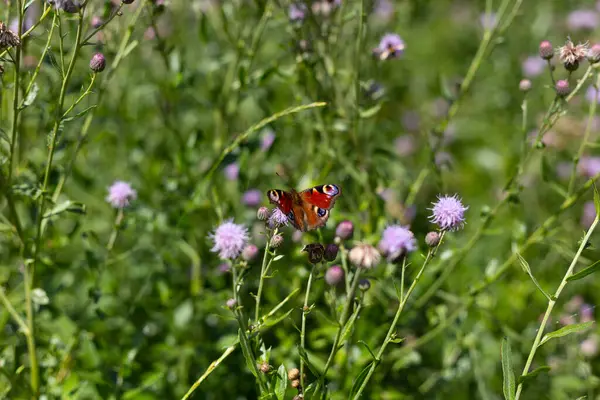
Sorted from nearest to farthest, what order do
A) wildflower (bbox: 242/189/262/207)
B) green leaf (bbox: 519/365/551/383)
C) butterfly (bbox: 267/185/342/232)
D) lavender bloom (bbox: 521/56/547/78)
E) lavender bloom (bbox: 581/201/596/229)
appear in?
Answer: green leaf (bbox: 519/365/551/383) < butterfly (bbox: 267/185/342/232) < wildflower (bbox: 242/189/262/207) < lavender bloom (bbox: 581/201/596/229) < lavender bloom (bbox: 521/56/547/78)

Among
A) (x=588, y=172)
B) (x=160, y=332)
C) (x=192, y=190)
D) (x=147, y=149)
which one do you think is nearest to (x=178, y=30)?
(x=147, y=149)

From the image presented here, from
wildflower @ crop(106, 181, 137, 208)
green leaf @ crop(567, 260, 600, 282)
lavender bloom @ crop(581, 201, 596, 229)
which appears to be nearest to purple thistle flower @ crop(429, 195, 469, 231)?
green leaf @ crop(567, 260, 600, 282)

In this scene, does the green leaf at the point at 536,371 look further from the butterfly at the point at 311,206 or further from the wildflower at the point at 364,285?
the butterfly at the point at 311,206

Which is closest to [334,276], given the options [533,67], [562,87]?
[562,87]

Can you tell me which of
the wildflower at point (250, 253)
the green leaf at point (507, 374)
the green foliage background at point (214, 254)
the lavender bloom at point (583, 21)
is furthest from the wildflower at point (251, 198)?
the lavender bloom at point (583, 21)

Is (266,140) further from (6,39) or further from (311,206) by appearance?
(6,39)

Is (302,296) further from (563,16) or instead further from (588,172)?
(563,16)

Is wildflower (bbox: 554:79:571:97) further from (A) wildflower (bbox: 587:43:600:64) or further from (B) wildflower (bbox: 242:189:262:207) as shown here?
(B) wildflower (bbox: 242:189:262:207)
